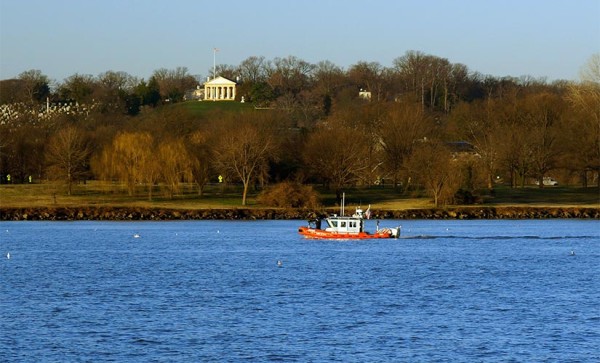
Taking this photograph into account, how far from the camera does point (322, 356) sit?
35406 millimetres

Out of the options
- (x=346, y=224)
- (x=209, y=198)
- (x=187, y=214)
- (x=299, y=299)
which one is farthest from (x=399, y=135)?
(x=299, y=299)

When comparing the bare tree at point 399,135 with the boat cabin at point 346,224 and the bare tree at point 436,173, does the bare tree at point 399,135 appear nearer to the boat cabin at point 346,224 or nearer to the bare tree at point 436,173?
the bare tree at point 436,173

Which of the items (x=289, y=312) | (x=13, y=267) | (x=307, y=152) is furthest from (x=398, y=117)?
(x=289, y=312)

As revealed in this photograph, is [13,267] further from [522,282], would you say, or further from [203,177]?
[203,177]

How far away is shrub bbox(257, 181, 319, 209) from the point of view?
342 ft

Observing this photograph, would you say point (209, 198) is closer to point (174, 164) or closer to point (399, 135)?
point (174, 164)

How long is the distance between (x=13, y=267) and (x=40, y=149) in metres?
56.7

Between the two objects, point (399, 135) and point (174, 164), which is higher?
point (399, 135)

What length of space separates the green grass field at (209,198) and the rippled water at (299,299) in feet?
73.5

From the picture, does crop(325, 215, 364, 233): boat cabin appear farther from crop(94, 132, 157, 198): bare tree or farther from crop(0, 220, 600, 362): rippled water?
crop(94, 132, 157, 198): bare tree

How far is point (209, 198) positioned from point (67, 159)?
44.0 feet

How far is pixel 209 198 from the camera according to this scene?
10881 centimetres

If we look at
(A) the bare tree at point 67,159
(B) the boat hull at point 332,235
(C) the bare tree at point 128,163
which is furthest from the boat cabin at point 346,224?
(A) the bare tree at point 67,159

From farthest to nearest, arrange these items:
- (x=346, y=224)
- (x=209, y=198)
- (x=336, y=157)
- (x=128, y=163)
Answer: (x=336, y=157), (x=209, y=198), (x=128, y=163), (x=346, y=224)
